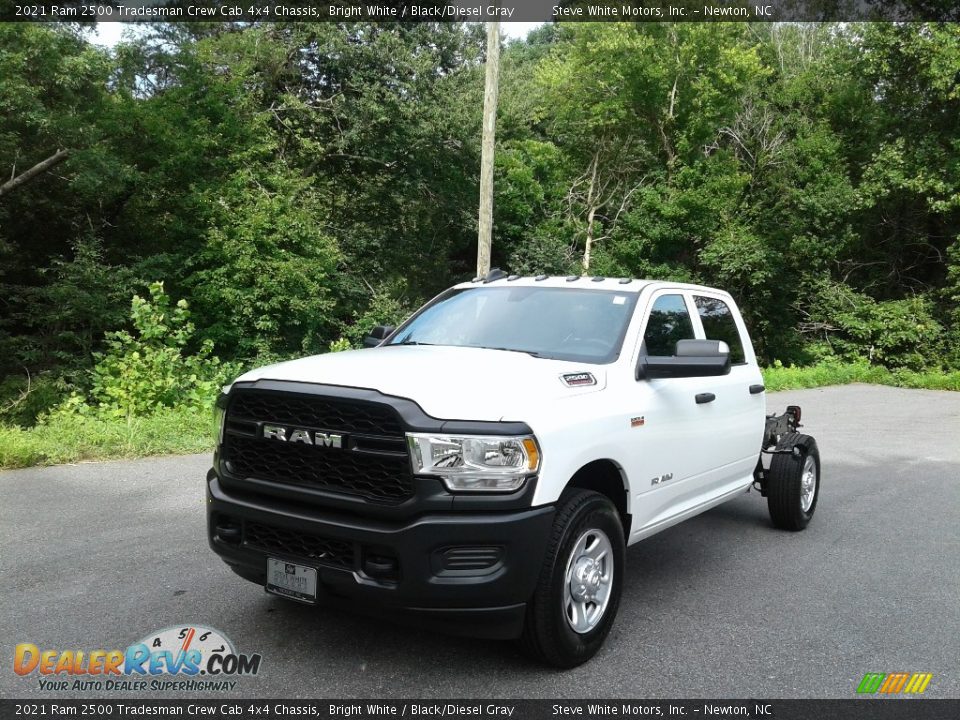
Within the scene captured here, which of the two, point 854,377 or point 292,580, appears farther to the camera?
point 854,377

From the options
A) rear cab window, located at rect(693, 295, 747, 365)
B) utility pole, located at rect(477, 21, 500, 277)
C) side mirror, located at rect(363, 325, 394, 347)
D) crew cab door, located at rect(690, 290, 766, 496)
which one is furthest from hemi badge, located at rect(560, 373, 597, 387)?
utility pole, located at rect(477, 21, 500, 277)

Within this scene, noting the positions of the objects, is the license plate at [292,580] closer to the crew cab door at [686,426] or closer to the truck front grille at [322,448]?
the truck front grille at [322,448]

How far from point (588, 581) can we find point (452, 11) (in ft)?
85.2

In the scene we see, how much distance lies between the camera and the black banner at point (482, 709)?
11.1 feet

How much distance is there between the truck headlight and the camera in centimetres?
336

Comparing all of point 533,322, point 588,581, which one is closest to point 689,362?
point 533,322

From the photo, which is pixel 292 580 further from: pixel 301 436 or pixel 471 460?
pixel 471 460

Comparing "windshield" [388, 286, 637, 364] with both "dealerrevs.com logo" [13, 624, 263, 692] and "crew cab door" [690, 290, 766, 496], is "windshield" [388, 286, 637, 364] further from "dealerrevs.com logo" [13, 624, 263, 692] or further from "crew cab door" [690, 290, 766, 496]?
"dealerrevs.com logo" [13, 624, 263, 692]

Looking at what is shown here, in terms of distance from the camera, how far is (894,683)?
3.81m

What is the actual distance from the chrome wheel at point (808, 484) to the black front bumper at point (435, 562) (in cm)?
376

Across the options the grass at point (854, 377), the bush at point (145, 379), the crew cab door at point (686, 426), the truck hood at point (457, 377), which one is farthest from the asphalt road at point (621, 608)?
the grass at point (854, 377)

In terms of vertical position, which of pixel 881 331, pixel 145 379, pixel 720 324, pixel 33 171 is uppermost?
pixel 33 171

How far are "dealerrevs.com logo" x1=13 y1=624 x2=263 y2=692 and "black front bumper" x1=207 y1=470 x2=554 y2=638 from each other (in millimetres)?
692

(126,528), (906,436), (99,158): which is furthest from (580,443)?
(99,158)
